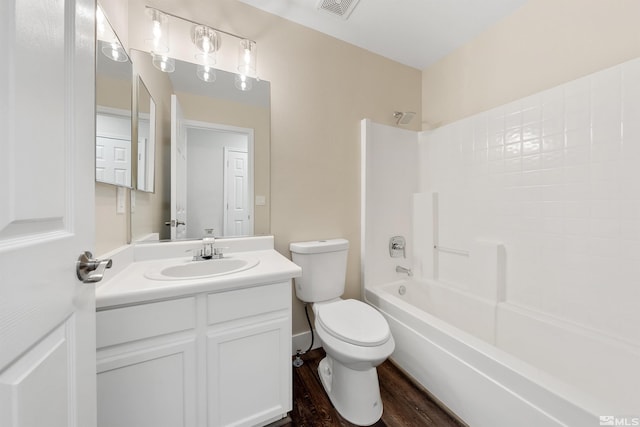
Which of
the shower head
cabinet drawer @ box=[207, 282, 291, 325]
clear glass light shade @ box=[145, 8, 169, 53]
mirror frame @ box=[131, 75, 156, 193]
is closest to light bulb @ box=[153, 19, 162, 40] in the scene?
clear glass light shade @ box=[145, 8, 169, 53]

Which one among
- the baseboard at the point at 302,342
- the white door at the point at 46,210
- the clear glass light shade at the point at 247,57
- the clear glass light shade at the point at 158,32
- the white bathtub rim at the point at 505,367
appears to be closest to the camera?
the white door at the point at 46,210

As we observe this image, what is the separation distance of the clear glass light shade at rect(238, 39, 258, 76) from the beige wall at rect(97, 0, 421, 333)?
0.08 meters

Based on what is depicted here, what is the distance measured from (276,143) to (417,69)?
63.5 inches

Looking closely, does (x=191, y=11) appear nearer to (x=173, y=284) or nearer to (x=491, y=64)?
(x=173, y=284)

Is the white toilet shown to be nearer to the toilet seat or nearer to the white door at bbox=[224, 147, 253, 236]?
the toilet seat

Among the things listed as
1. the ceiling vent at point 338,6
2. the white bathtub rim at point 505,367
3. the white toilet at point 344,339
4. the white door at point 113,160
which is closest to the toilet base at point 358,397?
the white toilet at point 344,339

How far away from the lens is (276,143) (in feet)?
5.49

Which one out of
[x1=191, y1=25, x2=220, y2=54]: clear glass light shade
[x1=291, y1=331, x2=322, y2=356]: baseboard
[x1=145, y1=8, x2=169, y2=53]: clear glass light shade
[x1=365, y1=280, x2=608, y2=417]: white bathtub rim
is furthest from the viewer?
[x1=291, y1=331, x2=322, y2=356]: baseboard

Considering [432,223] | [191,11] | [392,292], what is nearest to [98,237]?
[191,11]

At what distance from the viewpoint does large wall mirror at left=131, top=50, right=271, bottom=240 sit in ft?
4.71

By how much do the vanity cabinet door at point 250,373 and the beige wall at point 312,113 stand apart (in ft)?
2.01

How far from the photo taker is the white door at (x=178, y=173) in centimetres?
143

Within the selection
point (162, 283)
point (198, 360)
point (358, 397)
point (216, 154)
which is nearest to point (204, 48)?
point (216, 154)

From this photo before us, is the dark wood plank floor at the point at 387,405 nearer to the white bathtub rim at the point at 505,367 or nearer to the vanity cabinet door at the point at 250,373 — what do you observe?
the vanity cabinet door at the point at 250,373
